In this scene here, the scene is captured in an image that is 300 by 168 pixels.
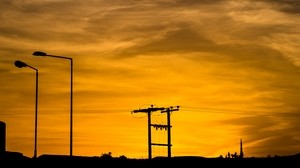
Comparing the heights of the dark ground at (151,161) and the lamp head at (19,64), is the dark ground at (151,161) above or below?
below

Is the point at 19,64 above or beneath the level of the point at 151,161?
above

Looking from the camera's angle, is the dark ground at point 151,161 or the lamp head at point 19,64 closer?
the lamp head at point 19,64

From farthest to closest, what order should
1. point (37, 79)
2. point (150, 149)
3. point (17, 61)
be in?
point (150, 149), point (37, 79), point (17, 61)

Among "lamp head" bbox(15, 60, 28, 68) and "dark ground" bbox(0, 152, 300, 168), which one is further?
"dark ground" bbox(0, 152, 300, 168)

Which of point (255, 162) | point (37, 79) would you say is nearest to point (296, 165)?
point (255, 162)

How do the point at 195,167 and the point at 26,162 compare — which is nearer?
the point at 26,162

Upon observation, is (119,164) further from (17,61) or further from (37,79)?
(17,61)

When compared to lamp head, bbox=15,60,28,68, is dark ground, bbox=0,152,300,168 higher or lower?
lower

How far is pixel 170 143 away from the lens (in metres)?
94.4

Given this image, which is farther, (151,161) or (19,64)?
(151,161)

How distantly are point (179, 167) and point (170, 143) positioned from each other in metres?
25.0

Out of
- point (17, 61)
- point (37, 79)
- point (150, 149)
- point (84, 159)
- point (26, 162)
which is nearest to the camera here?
point (17, 61)

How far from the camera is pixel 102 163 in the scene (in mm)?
68500

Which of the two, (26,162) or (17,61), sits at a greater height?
(17,61)
